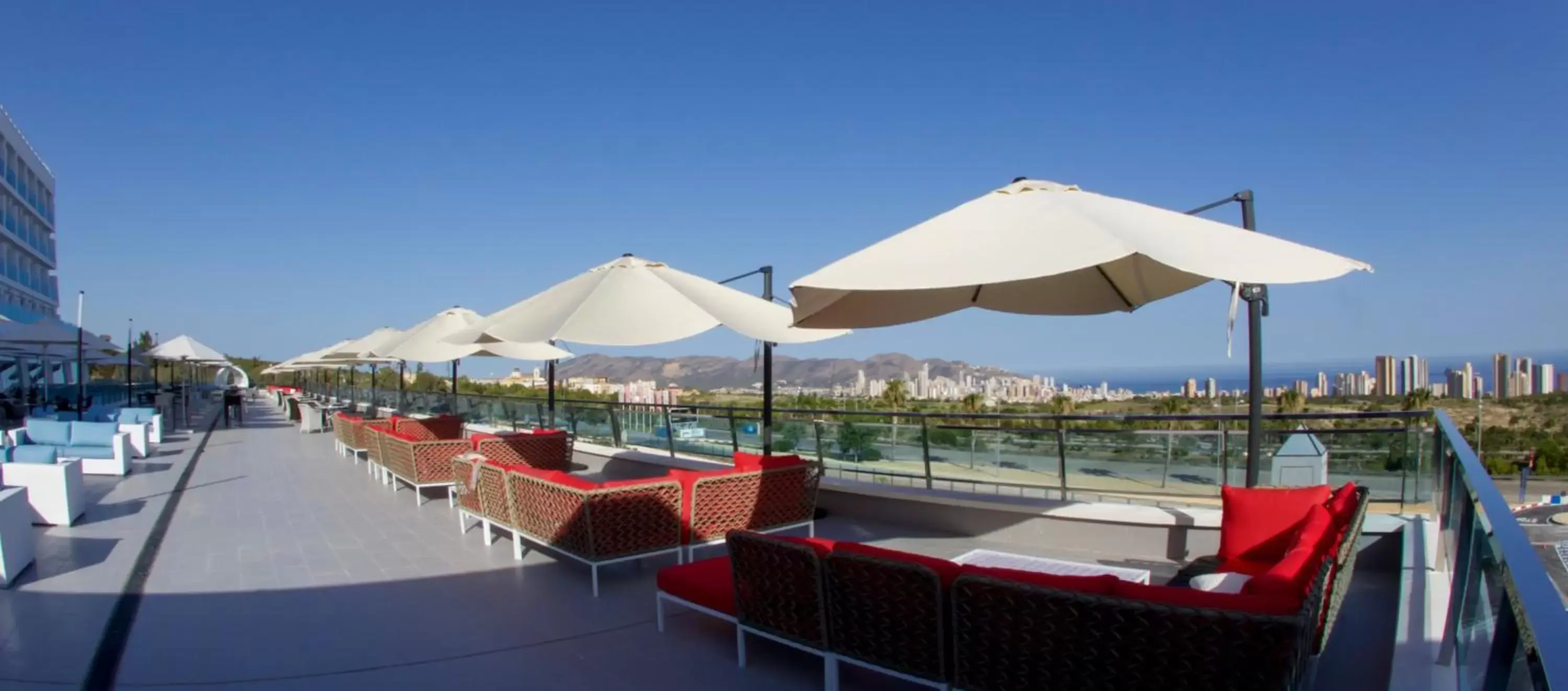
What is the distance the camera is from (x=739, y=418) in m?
9.78

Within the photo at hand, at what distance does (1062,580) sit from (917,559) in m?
0.58

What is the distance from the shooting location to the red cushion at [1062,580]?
283cm

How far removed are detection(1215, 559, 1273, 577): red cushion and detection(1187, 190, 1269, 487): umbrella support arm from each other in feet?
2.52

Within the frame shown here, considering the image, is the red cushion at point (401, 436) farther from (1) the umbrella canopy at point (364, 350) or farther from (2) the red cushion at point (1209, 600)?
(2) the red cushion at point (1209, 600)

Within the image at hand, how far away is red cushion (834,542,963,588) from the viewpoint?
3225 mm

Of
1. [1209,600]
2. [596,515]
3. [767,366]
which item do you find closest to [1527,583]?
[1209,600]

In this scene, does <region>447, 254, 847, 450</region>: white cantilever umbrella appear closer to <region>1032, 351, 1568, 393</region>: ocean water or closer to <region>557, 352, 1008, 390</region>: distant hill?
<region>1032, 351, 1568, 393</region>: ocean water

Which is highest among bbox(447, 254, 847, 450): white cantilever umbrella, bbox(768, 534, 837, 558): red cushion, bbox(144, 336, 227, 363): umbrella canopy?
bbox(447, 254, 847, 450): white cantilever umbrella

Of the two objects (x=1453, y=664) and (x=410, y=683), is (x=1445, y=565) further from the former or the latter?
(x=410, y=683)

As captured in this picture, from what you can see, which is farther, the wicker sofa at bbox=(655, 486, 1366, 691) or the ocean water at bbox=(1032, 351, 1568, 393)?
the ocean water at bbox=(1032, 351, 1568, 393)

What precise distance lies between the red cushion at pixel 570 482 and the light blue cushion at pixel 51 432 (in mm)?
9383

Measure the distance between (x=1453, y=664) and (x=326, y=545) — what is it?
23.8ft

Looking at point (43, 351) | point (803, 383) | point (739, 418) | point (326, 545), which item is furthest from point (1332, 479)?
point (43, 351)

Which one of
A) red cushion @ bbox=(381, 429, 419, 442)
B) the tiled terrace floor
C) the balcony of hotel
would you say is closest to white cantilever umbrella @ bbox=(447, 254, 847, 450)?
the balcony of hotel
